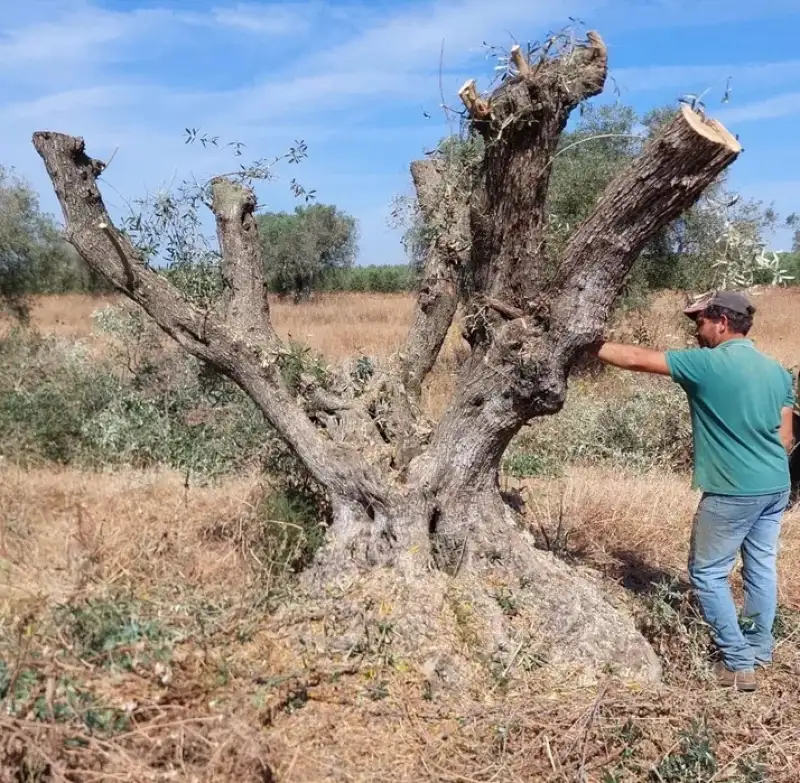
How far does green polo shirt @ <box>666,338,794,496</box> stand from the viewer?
4113mm

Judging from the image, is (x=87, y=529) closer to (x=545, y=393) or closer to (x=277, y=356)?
(x=277, y=356)

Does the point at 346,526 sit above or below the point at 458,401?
below

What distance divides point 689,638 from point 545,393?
5.12ft

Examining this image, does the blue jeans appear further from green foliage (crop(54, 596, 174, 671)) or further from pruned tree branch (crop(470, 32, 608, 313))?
green foliage (crop(54, 596, 174, 671))

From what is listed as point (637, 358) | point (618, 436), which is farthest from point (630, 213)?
point (618, 436)

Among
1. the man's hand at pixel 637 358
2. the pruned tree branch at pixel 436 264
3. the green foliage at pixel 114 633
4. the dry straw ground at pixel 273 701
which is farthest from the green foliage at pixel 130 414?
the man's hand at pixel 637 358

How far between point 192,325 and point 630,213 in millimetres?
2429

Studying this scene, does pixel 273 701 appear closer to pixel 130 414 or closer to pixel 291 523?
pixel 291 523

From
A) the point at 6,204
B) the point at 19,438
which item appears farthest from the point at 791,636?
the point at 6,204

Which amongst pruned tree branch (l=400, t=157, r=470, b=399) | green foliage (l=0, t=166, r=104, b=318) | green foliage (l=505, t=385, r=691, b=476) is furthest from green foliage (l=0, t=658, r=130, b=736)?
green foliage (l=0, t=166, r=104, b=318)

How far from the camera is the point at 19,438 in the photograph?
28.5 feet

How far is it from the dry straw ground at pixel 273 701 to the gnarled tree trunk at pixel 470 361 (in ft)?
0.83

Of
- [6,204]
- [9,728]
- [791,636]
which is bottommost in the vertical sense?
[791,636]

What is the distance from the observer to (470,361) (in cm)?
458
